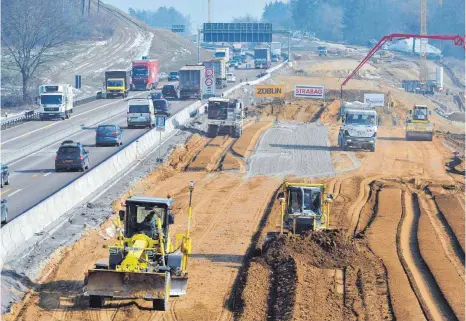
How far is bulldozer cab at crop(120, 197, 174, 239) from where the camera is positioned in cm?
2276

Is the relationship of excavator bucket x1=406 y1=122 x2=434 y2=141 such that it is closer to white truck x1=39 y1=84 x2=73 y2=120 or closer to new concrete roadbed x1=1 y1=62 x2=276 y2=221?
new concrete roadbed x1=1 y1=62 x2=276 y2=221

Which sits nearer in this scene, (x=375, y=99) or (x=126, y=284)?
(x=126, y=284)

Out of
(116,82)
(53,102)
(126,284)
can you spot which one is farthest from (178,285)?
(116,82)

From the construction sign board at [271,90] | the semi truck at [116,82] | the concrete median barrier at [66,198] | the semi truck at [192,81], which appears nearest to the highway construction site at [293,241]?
the concrete median barrier at [66,198]

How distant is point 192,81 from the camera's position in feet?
296

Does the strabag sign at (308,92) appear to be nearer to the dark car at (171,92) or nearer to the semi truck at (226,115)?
the dark car at (171,92)

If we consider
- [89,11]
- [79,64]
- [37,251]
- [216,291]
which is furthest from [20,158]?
[89,11]

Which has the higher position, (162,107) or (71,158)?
(162,107)

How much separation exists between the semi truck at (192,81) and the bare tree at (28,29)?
1628cm

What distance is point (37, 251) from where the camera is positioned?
2777cm

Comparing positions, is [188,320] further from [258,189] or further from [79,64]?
[79,64]

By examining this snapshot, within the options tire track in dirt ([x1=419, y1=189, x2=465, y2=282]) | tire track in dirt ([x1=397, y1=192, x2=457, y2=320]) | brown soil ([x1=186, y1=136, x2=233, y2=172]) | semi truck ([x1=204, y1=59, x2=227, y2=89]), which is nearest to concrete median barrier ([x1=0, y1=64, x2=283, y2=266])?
brown soil ([x1=186, y1=136, x2=233, y2=172])

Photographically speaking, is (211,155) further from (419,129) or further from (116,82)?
(116,82)

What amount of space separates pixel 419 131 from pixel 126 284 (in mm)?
49937
